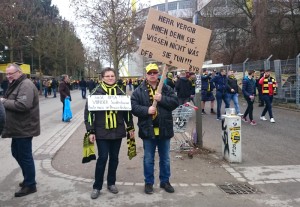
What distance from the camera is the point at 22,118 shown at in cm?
521

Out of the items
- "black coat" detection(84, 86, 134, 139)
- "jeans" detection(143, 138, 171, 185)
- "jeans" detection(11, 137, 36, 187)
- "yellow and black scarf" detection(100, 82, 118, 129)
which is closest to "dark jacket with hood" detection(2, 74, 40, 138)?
"jeans" detection(11, 137, 36, 187)

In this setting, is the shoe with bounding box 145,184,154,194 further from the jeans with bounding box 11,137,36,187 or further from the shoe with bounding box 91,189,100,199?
the jeans with bounding box 11,137,36,187

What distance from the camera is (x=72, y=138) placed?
32.6 ft

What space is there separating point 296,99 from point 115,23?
668 inches

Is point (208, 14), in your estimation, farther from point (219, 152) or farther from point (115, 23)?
point (219, 152)

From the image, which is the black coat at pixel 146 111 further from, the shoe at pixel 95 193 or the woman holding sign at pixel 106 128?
the shoe at pixel 95 193

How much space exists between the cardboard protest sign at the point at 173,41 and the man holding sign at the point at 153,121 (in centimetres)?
39

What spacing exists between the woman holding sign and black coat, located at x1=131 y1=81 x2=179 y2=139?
17 centimetres

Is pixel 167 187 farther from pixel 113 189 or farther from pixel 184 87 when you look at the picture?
pixel 184 87

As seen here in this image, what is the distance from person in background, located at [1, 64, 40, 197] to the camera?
16.7ft

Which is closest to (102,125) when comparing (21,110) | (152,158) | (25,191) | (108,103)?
(108,103)

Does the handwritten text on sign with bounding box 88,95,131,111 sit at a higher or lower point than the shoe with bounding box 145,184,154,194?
→ higher

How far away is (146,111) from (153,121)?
0.24m

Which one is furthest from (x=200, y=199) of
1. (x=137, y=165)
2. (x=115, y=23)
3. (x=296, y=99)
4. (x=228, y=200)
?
(x=115, y=23)
